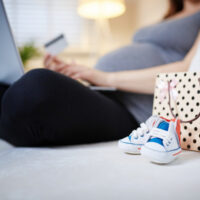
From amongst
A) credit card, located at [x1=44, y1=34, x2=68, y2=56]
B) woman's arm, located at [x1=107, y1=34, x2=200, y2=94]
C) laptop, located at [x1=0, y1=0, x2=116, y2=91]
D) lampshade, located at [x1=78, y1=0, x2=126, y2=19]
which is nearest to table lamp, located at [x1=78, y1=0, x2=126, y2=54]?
lampshade, located at [x1=78, y1=0, x2=126, y2=19]

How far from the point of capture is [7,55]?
29.9 inches

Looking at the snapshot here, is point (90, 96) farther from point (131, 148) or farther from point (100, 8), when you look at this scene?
point (100, 8)

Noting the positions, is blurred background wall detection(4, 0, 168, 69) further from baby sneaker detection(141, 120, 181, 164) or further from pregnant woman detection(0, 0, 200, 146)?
baby sneaker detection(141, 120, 181, 164)

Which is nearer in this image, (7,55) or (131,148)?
(131,148)

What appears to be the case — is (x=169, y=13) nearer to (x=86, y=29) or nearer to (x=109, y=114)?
(x=109, y=114)

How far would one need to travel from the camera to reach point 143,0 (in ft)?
9.24

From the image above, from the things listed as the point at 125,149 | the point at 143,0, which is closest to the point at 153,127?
the point at 125,149

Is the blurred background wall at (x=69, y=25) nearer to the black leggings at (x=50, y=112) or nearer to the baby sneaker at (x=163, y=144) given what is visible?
the black leggings at (x=50, y=112)

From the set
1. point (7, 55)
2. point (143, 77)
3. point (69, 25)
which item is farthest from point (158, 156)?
point (69, 25)

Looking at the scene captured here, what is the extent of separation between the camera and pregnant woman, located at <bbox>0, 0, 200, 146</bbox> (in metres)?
0.68

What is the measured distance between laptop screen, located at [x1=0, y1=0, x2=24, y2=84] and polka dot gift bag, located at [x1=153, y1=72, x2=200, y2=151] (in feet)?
1.50

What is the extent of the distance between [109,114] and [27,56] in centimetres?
193

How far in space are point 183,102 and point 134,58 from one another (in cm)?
44

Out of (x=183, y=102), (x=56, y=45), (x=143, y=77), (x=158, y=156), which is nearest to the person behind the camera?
(x=158, y=156)
